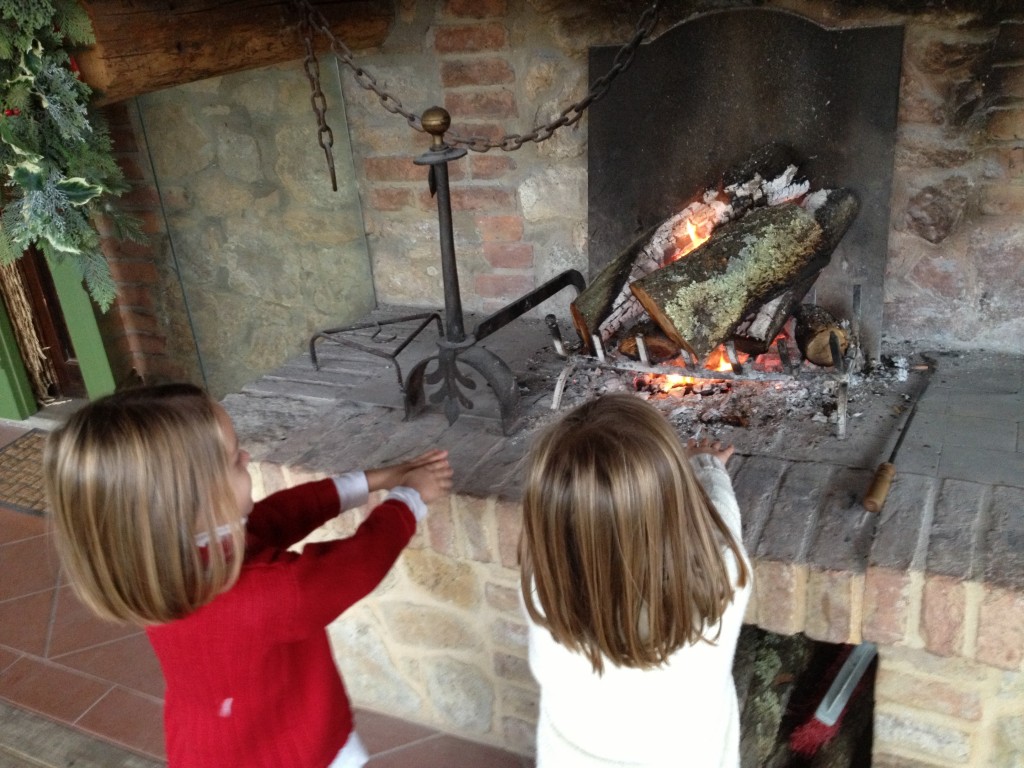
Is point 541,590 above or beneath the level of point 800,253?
beneath

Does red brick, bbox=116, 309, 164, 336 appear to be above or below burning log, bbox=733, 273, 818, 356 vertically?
below

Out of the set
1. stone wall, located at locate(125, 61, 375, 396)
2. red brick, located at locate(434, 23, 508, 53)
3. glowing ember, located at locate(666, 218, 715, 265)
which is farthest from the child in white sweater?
stone wall, located at locate(125, 61, 375, 396)

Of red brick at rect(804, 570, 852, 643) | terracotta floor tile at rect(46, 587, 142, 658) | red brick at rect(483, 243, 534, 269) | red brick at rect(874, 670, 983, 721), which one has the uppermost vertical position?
red brick at rect(483, 243, 534, 269)

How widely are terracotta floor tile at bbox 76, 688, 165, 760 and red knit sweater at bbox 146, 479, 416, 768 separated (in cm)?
82

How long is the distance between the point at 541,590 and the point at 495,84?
5.33 ft

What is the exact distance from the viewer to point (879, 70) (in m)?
1.95

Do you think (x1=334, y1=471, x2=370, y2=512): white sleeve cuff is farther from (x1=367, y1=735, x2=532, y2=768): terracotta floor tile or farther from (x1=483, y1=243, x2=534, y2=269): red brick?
(x1=483, y1=243, x2=534, y2=269): red brick

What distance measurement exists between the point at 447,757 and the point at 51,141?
5.40 feet

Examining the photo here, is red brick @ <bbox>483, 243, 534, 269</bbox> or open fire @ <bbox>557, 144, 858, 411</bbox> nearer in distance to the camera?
open fire @ <bbox>557, 144, 858, 411</bbox>

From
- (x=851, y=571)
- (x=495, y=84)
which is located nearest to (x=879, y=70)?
(x=495, y=84)

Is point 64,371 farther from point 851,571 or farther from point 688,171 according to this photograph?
point 851,571

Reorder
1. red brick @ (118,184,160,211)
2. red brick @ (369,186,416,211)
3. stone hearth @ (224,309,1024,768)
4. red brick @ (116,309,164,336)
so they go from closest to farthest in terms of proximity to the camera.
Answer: stone hearth @ (224,309,1024,768), red brick @ (369,186,416,211), red brick @ (118,184,160,211), red brick @ (116,309,164,336)

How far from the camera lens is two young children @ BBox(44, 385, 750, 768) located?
44.7 inches

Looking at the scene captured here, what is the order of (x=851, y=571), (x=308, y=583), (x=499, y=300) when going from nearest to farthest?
1. (x=308, y=583)
2. (x=851, y=571)
3. (x=499, y=300)
